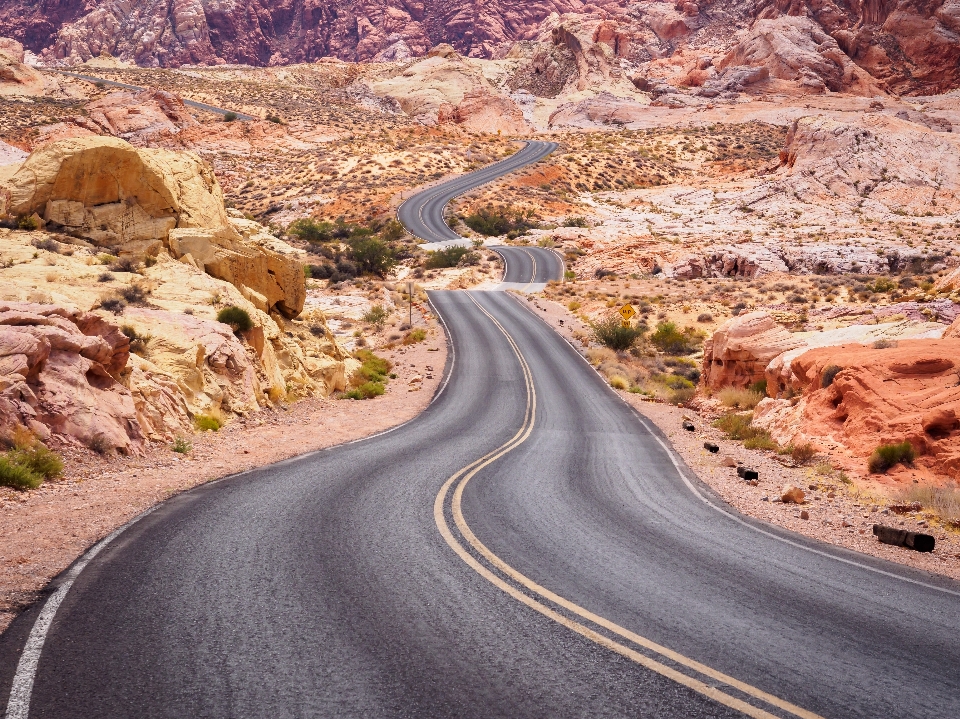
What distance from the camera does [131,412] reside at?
39.3 ft

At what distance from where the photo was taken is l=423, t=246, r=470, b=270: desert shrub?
5264 centimetres

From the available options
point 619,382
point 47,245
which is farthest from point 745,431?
point 47,245

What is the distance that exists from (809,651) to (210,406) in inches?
530

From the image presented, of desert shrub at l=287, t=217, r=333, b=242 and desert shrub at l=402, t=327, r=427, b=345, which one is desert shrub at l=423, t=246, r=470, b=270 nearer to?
desert shrub at l=287, t=217, r=333, b=242

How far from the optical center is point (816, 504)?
11.5m

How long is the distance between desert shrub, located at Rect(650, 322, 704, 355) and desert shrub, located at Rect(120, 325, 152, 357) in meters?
25.9

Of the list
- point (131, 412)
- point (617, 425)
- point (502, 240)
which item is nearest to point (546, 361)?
point (617, 425)

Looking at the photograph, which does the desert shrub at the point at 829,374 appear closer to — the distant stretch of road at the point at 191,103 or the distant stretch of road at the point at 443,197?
the distant stretch of road at the point at 443,197

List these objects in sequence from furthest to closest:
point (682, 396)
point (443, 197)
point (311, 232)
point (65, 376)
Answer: point (443, 197)
point (311, 232)
point (682, 396)
point (65, 376)

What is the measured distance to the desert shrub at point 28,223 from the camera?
18094 mm

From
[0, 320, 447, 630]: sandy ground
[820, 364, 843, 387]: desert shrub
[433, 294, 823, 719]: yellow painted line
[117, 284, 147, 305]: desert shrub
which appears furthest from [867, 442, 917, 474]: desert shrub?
[117, 284, 147, 305]: desert shrub

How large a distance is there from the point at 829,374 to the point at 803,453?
237 cm

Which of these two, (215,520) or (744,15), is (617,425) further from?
(744,15)

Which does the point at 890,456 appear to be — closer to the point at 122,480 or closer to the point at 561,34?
the point at 122,480
